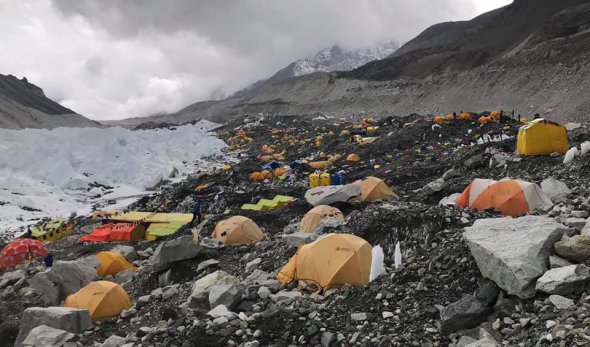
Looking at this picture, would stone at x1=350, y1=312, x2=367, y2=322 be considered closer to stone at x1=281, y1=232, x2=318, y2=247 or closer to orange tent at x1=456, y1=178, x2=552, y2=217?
stone at x1=281, y1=232, x2=318, y2=247

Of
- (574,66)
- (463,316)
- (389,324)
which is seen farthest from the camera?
(574,66)

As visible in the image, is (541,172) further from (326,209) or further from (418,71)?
(418,71)

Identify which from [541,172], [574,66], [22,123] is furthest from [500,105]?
[22,123]

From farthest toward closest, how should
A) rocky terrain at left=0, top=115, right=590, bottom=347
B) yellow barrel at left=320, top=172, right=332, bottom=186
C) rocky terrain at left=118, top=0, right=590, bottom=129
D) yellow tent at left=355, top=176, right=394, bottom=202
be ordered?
rocky terrain at left=118, top=0, right=590, bottom=129 < yellow barrel at left=320, top=172, right=332, bottom=186 < yellow tent at left=355, top=176, right=394, bottom=202 < rocky terrain at left=0, top=115, right=590, bottom=347

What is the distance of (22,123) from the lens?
79438 mm

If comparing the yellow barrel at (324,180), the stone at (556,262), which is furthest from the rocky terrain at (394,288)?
the yellow barrel at (324,180)

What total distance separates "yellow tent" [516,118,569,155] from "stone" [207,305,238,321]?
11006mm

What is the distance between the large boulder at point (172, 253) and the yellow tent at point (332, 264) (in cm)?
325

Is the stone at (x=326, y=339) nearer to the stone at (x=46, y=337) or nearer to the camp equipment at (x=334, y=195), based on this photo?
the stone at (x=46, y=337)

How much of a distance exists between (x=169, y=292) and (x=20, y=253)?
7.25 meters

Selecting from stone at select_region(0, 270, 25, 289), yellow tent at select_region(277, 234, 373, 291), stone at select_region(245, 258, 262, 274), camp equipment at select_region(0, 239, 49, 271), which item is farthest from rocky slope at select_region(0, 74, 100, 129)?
yellow tent at select_region(277, 234, 373, 291)

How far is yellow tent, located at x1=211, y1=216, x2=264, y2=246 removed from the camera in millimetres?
12070

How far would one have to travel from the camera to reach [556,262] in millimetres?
4738

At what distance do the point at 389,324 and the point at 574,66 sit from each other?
35.9 m
